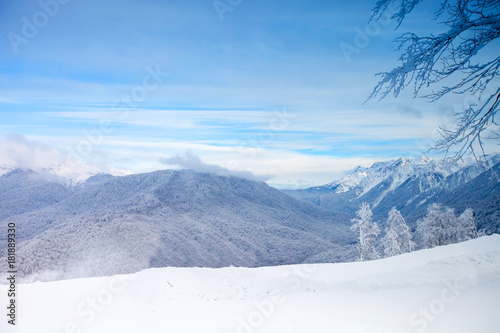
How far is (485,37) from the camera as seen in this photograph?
505 centimetres

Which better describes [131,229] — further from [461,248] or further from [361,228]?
[461,248]

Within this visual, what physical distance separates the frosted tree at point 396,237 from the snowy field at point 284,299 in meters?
24.0

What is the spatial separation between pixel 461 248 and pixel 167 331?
12673mm

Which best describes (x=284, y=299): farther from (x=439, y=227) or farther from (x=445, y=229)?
(x=445, y=229)

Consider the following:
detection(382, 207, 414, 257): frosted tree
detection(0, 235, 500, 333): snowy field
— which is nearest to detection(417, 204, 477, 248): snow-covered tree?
detection(382, 207, 414, 257): frosted tree

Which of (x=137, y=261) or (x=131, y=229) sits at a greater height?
(x=131, y=229)

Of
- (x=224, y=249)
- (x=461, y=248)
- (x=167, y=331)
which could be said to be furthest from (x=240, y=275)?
(x=224, y=249)

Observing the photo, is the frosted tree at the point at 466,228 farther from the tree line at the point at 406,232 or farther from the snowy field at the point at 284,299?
the snowy field at the point at 284,299

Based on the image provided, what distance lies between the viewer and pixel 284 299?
8.09 meters

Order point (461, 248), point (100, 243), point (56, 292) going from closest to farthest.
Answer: point (56, 292) → point (461, 248) → point (100, 243)

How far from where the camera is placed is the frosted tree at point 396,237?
113ft

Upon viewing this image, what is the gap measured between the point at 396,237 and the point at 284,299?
3179 centimetres

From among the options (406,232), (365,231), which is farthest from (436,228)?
(365,231)

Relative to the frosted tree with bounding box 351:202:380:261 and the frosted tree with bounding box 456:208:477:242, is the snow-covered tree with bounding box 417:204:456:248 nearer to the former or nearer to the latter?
the frosted tree with bounding box 456:208:477:242
